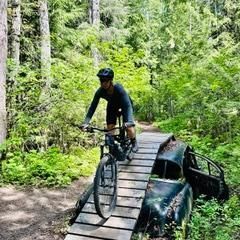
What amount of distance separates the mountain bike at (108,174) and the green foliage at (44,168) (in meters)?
3.39

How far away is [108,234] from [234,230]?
2.25 m

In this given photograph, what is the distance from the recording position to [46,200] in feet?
24.9

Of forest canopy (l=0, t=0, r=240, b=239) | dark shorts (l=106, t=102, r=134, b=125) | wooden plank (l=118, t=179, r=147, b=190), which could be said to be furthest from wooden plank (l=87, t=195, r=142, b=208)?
forest canopy (l=0, t=0, r=240, b=239)

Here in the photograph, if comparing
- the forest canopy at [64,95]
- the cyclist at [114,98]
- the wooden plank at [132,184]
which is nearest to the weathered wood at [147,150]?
the cyclist at [114,98]

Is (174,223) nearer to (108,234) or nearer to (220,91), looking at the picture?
(108,234)

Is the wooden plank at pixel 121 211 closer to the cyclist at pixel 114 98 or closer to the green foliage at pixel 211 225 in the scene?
the green foliage at pixel 211 225

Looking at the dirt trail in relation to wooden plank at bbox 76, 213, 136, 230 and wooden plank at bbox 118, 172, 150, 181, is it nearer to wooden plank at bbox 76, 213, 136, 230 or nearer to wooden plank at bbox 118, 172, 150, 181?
wooden plank at bbox 76, 213, 136, 230

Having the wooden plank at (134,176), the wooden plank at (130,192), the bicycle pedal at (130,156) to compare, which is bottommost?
the wooden plank at (130,192)

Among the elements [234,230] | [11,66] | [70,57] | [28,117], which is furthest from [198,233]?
[70,57]

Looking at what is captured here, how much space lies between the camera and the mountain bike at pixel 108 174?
4.65 meters

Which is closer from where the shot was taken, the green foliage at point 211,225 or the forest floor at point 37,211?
the green foliage at point 211,225

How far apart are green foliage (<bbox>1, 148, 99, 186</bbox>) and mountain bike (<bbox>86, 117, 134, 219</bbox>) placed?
11.1 ft

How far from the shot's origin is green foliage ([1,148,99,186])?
28.2 ft

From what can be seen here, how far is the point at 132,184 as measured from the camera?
5531 mm
